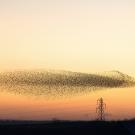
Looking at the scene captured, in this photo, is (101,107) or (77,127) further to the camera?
(101,107)

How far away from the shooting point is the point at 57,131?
98.2 meters

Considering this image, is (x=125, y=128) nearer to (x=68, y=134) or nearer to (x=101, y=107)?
(x=68, y=134)

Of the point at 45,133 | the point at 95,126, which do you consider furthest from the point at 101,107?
the point at 45,133

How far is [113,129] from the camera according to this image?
338ft

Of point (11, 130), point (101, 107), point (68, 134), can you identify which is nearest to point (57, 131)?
point (68, 134)

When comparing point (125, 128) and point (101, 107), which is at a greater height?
point (101, 107)

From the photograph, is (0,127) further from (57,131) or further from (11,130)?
(57,131)

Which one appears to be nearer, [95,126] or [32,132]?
[32,132]

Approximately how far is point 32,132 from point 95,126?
578 inches

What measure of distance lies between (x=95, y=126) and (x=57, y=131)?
10049mm

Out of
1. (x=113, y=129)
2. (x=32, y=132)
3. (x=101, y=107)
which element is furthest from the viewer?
(x=101, y=107)

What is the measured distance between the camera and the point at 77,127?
102688mm

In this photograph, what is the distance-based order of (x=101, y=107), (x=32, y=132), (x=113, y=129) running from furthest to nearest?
1. (x=101, y=107)
2. (x=113, y=129)
3. (x=32, y=132)

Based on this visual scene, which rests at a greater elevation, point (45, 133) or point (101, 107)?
point (101, 107)
